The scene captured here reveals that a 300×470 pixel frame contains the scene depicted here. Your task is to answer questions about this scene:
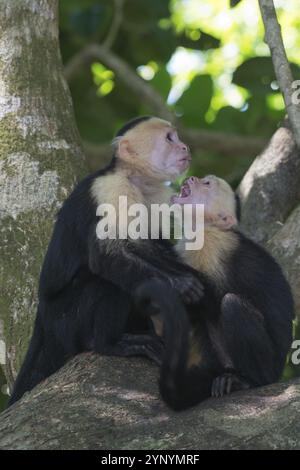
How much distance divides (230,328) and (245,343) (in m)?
0.09

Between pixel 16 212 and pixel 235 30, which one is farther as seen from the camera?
pixel 235 30

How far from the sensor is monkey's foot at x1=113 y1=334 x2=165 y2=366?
13.2ft

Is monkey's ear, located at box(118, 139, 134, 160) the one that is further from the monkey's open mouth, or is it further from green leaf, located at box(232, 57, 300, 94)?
green leaf, located at box(232, 57, 300, 94)

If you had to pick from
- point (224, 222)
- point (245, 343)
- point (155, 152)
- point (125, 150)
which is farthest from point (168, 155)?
point (245, 343)

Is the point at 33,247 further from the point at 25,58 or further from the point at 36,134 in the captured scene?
the point at 25,58

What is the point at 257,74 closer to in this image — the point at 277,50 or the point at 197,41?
Result: the point at 197,41

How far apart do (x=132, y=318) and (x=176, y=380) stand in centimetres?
91

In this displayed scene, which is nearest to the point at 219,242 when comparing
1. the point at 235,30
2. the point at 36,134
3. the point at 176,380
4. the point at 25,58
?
the point at 176,380

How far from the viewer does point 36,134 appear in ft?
15.6

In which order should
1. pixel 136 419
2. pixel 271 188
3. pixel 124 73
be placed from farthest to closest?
pixel 124 73
pixel 271 188
pixel 136 419

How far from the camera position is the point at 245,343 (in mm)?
3818

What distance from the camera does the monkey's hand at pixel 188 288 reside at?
12.8ft
